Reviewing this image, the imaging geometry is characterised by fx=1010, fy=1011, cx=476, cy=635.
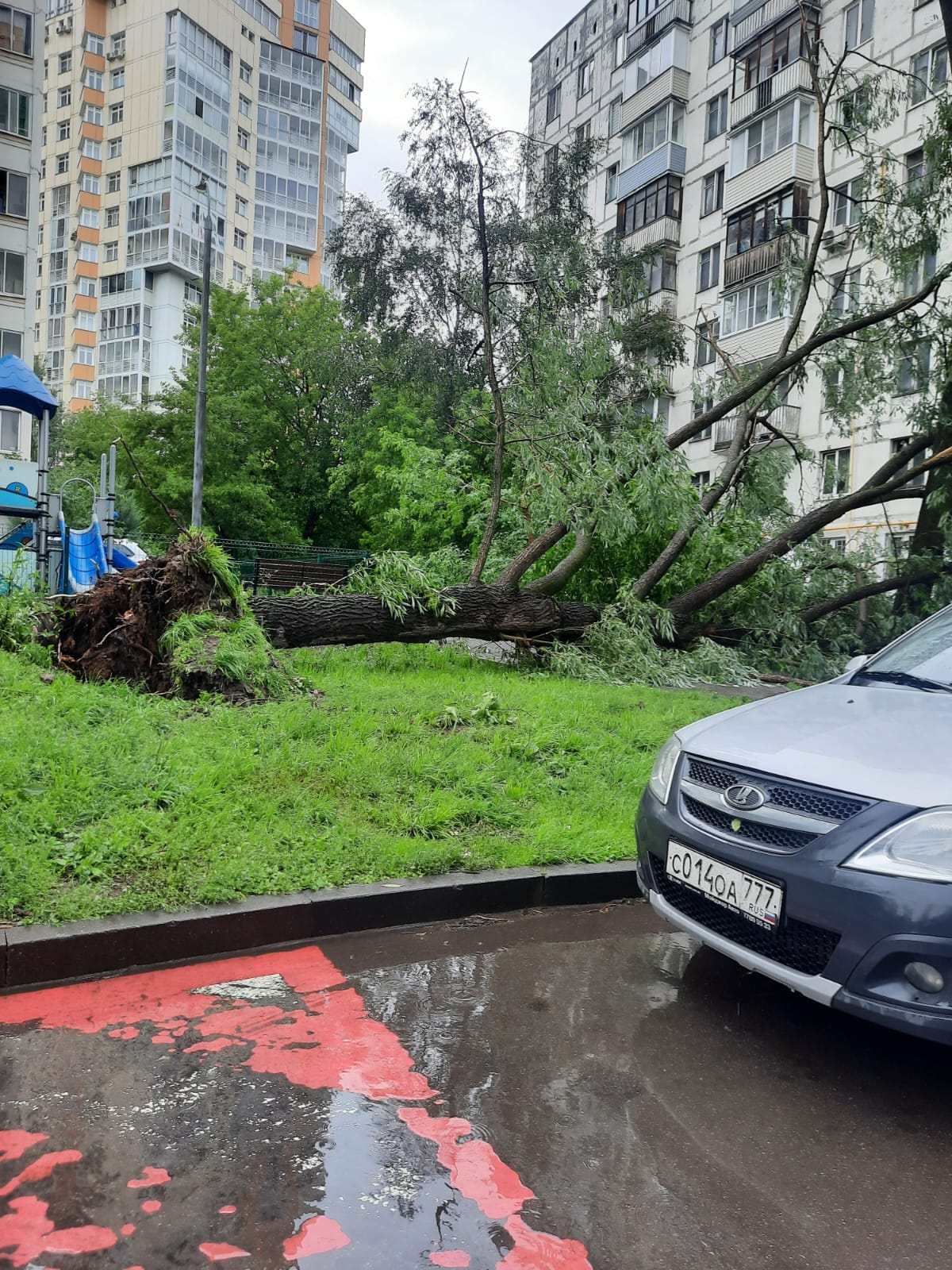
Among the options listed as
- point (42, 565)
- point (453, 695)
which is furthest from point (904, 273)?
point (42, 565)

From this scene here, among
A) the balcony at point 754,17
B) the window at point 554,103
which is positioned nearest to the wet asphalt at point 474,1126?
the balcony at point 754,17

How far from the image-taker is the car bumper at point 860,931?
277 cm

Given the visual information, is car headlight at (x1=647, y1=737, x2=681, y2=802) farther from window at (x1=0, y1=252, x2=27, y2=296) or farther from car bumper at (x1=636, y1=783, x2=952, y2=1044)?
window at (x1=0, y1=252, x2=27, y2=296)

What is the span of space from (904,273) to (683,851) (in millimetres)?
12890

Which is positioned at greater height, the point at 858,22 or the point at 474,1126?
the point at 858,22

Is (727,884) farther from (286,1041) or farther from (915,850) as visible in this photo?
(286,1041)

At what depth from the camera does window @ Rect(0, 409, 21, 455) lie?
107 ft

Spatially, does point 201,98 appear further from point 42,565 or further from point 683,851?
point 683,851

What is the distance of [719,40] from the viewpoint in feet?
115

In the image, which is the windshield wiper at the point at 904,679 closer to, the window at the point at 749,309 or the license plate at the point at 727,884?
the license plate at the point at 727,884

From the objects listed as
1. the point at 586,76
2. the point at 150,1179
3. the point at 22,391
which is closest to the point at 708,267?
the point at 586,76

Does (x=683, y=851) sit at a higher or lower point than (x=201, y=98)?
lower

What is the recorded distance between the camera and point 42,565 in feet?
40.0

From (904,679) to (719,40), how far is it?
38.1m
